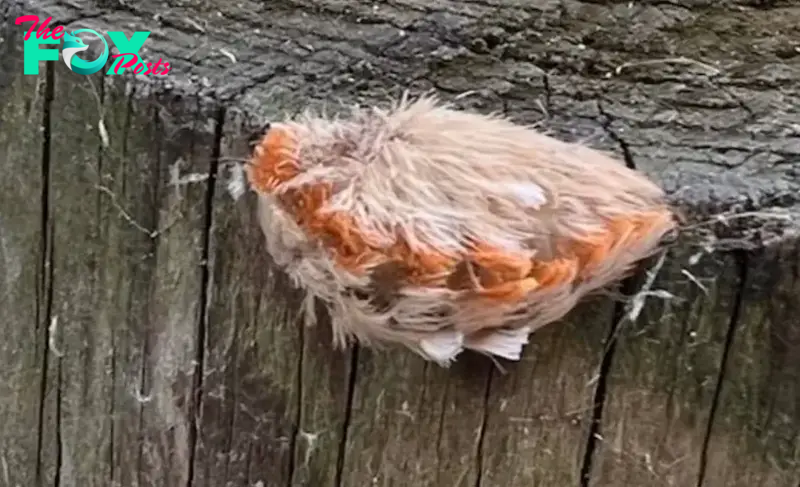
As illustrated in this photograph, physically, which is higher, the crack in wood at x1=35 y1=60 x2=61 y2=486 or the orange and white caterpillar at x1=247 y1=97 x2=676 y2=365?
the orange and white caterpillar at x1=247 y1=97 x2=676 y2=365

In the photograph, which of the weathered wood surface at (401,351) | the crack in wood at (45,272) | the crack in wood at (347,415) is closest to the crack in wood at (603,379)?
the weathered wood surface at (401,351)

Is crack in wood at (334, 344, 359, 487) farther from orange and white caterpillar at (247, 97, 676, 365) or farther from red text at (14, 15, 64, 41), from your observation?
red text at (14, 15, 64, 41)

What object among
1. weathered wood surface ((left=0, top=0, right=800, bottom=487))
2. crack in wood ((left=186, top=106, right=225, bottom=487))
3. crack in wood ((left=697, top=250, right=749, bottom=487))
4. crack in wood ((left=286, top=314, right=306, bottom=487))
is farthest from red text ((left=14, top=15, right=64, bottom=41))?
crack in wood ((left=697, top=250, right=749, bottom=487))

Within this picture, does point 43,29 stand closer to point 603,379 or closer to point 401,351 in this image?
point 401,351

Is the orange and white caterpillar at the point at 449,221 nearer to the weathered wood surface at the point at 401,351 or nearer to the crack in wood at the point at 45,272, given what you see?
the weathered wood surface at the point at 401,351

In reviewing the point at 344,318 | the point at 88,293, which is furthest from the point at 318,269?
the point at 88,293

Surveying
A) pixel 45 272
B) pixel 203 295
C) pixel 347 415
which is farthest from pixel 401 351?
pixel 45 272

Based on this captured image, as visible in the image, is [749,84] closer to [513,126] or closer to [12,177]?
[513,126]
